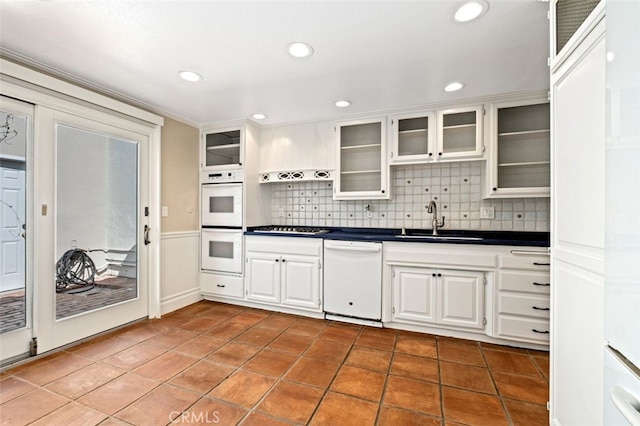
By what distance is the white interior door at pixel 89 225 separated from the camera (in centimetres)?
227

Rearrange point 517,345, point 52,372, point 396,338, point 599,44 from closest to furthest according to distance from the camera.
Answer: point 599,44 < point 52,372 < point 517,345 < point 396,338

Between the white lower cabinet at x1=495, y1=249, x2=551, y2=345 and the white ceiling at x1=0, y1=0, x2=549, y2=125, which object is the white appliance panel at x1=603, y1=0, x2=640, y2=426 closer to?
the white ceiling at x1=0, y1=0, x2=549, y2=125

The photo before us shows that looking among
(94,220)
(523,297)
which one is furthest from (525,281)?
(94,220)

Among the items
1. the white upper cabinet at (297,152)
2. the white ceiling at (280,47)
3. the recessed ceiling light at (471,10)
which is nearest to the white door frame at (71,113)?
the white ceiling at (280,47)

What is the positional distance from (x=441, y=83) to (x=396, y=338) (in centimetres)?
233

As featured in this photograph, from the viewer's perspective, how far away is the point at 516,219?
117 inches

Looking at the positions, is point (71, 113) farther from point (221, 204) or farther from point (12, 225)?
point (221, 204)

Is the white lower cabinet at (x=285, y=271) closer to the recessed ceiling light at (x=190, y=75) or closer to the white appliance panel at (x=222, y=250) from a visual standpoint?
the white appliance panel at (x=222, y=250)

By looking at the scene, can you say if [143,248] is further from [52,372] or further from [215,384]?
[215,384]

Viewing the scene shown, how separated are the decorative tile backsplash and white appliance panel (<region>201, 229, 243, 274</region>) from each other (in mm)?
796

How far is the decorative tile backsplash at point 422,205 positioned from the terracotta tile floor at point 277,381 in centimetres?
126

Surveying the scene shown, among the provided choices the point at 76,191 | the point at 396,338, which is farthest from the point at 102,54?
the point at 396,338

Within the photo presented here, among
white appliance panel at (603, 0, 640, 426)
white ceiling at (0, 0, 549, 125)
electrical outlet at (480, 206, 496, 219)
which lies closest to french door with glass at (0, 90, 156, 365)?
white ceiling at (0, 0, 549, 125)

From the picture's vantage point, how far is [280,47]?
193cm
